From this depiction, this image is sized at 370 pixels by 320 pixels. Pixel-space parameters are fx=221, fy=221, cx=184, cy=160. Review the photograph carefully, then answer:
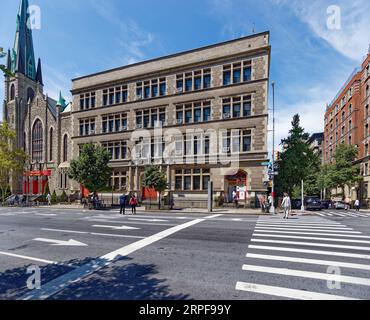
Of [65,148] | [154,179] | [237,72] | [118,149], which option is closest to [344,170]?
[237,72]

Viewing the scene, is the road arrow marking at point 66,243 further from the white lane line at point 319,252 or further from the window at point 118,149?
the window at point 118,149

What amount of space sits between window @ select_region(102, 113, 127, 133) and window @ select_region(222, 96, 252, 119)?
49.5ft

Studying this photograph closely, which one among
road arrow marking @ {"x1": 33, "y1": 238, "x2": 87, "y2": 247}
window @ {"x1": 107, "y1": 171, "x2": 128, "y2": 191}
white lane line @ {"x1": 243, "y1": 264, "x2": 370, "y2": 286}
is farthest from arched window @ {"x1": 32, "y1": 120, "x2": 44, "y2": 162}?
white lane line @ {"x1": 243, "y1": 264, "x2": 370, "y2": 286}

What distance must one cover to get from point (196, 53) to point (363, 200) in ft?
111

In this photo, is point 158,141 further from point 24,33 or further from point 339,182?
point 24,33

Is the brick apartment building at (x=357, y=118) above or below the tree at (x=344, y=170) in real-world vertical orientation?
above

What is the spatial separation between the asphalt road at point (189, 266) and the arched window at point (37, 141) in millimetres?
42224

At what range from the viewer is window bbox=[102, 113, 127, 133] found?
108 feet

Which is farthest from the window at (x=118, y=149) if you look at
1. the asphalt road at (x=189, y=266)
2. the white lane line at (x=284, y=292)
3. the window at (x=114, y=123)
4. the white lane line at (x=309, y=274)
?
the white lane line at (x=284, y=292)

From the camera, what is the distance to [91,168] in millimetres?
25906

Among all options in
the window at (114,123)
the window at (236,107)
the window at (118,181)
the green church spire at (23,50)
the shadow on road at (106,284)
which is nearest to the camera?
the shadow on road at (106,284)

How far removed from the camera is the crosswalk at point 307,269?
454 cm

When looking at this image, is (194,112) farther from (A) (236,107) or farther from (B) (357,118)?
(B) (357,118)

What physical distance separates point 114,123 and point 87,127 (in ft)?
18.8
